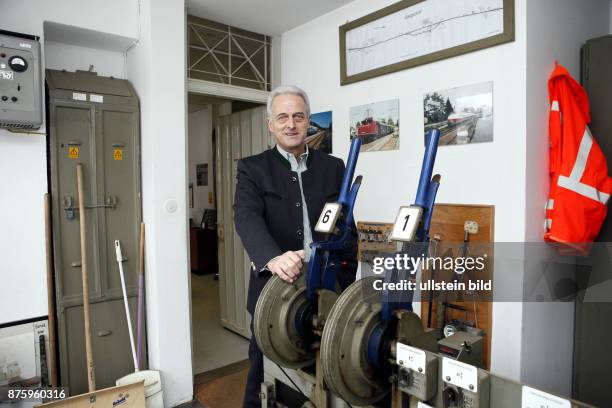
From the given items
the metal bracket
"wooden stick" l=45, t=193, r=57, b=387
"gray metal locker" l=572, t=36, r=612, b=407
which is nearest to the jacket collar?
the metal bracket

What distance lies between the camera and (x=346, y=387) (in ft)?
3.48

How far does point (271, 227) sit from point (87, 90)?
1827 mm

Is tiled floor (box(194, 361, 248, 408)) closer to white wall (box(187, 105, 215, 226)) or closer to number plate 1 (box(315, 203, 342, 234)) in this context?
number plate 1 (box(315, 203, 342, 234))

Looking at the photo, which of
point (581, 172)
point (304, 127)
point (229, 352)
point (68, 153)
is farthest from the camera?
point (229, 352)

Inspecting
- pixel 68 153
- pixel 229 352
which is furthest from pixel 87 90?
pixel 229 352

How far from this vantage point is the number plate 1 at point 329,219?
1320 mm

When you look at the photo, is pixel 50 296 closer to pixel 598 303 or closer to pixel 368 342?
pixel 368 342

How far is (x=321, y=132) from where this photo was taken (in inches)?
128

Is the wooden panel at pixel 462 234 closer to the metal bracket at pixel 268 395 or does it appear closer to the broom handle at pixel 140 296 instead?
the metal bracket at pixel 268 395

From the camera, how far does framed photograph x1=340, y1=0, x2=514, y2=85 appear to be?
222 cm

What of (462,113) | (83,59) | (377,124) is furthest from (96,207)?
(462,113)

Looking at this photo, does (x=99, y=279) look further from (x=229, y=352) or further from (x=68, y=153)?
(x=229, y=352)

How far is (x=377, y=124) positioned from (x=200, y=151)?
16.5 ft

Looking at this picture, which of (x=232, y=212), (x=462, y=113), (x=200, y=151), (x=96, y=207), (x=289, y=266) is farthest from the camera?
(x=200, y=151)
